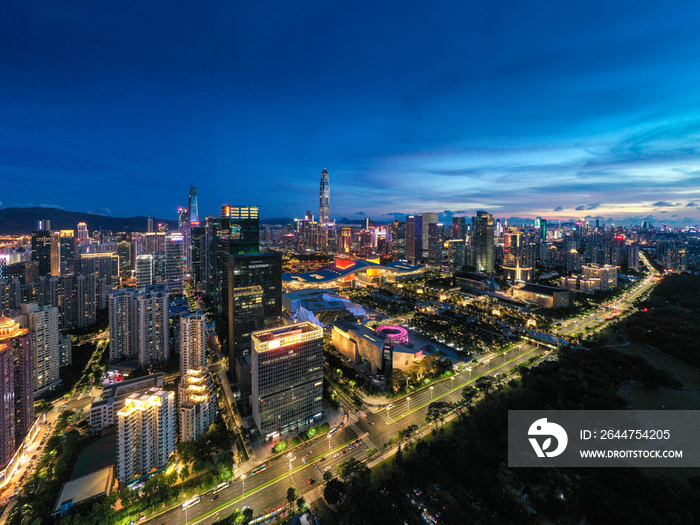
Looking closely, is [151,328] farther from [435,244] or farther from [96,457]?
[435,244]

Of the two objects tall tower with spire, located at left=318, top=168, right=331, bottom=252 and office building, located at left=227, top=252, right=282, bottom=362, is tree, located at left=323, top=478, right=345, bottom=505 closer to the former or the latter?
office building, located at left=227, top=252, right=282, bottom=362

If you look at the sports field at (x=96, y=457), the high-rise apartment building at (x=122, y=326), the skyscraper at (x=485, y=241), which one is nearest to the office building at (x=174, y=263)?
the high-rise apartment building at (x=122, y=326)

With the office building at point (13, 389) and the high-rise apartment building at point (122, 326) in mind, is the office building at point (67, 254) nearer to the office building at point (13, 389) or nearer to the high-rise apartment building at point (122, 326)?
the high-rise apartment building at point (122, 326)

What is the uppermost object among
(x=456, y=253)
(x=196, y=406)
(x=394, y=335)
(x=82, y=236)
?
(x=82, y=236)

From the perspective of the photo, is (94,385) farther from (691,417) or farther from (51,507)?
(691,417)

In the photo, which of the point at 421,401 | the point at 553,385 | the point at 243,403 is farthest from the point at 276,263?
the point at 553,385

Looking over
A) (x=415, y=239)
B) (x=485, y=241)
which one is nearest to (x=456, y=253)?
(x=485, y=241)

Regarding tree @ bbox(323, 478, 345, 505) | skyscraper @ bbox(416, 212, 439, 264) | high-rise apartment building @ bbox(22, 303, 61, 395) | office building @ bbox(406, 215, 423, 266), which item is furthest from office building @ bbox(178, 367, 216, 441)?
skyscraper @ bbox(416, 212, 439, 264)
